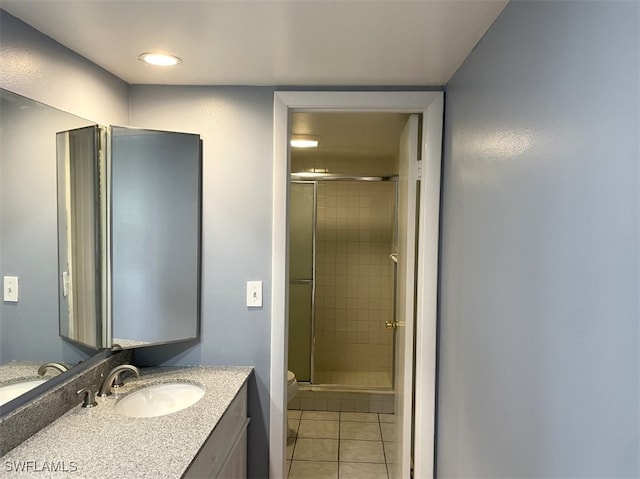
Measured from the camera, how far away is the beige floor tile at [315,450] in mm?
3004

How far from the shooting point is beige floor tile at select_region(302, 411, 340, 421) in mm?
3611

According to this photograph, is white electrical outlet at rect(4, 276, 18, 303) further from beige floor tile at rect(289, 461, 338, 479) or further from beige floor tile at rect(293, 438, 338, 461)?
beige floor tile at rect(293, 438, 338, 461)

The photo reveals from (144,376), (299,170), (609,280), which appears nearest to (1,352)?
(144,376)

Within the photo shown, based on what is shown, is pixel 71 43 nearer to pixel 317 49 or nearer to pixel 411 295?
pixel 317 49

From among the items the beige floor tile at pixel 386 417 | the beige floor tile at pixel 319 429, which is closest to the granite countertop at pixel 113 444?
the beige floor tile at pixel 319 429

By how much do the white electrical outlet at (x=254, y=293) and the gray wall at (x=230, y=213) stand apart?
0.02 metres

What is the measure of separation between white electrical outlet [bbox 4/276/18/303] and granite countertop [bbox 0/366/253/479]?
43 cm

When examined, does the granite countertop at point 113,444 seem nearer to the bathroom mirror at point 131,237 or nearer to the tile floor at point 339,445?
the bathroom mirror at point 131,237

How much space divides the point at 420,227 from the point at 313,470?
172 centimetres

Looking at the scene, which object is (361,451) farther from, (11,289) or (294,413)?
(11,289)

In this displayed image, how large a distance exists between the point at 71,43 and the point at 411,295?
172 cm

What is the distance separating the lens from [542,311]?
1.00 metres

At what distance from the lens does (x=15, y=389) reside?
4.63 ft

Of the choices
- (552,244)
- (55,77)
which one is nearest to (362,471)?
(552,244)
